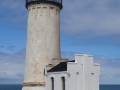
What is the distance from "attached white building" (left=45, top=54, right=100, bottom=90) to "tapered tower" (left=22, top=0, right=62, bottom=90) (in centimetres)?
191

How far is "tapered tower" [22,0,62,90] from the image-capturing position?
26.8 m

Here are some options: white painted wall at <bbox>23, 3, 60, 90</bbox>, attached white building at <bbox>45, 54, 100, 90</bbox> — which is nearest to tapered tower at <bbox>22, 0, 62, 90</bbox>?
white painted wall at <bbox>23, 3, 60, 90</bbox>

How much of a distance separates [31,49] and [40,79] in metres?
3.31

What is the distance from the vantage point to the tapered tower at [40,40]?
1053 inches

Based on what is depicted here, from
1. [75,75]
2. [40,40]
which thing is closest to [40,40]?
[40,40]

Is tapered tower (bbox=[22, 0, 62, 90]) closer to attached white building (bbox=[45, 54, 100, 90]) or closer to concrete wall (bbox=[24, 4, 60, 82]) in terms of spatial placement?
concrete wall (bbox=[24, 4, 60, 82])

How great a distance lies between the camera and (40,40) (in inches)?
1070

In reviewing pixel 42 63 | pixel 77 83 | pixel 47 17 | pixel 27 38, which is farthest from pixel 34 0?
pixel 77 83

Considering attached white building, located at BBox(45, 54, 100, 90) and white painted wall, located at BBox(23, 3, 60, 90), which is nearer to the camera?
attached white building, located at BBox(45, 54, 100, 90)

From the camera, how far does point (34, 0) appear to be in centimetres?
2773

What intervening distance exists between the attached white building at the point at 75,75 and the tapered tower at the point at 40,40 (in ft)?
6.27

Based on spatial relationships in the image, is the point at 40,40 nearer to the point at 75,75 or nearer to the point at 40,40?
the point at 40,40

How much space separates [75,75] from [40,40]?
20.1 ft

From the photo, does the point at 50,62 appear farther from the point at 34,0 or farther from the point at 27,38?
the point at 34,0
